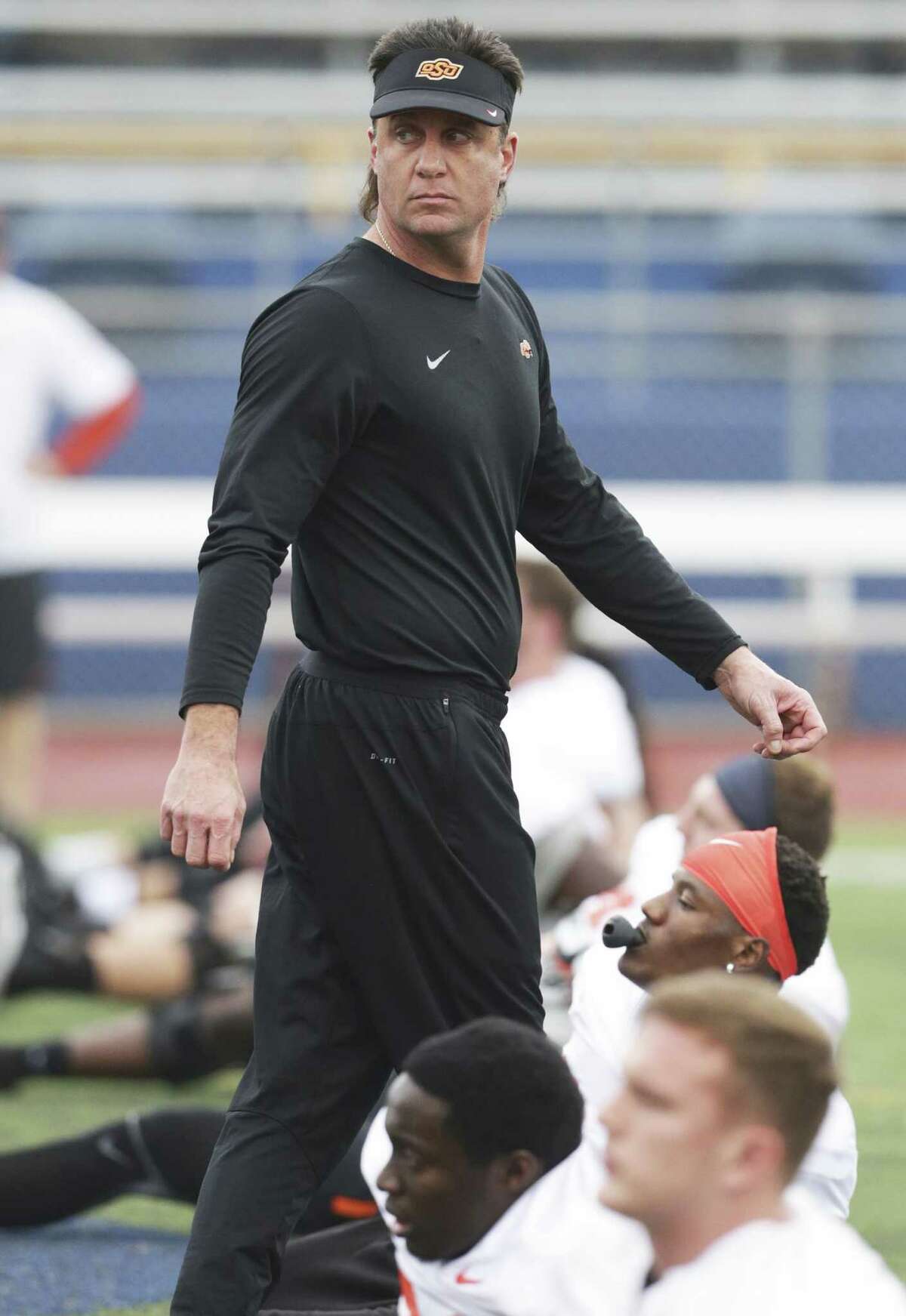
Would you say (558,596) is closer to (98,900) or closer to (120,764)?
(98,900)

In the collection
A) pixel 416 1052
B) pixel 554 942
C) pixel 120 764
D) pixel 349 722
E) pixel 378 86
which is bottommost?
pixel 120 764

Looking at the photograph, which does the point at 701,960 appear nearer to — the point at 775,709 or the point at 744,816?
the point at 775,709

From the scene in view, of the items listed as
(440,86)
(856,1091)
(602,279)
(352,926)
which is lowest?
(856,1091)

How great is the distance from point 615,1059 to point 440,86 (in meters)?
1.51

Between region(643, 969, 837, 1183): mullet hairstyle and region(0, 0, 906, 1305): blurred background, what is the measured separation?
25.3 feet

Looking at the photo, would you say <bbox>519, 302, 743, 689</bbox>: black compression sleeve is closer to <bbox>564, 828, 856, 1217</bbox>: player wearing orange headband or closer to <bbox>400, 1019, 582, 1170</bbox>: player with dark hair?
<bbox>564, 828, 856, 1217</bbox>: player wearing orange headband

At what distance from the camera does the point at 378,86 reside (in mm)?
3047

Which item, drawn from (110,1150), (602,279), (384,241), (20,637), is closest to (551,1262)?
(384,241)

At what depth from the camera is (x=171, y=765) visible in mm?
13180

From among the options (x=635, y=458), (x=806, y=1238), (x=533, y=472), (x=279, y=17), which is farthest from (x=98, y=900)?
(x=279, y=17)

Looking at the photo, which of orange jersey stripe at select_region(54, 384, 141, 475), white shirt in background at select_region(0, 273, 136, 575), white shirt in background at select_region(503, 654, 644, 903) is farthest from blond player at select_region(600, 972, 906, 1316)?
orange jersey stripe at select_region(54, 384, 141, 475)

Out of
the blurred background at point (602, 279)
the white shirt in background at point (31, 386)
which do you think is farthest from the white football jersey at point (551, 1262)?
the blurred background at point (602, 279)

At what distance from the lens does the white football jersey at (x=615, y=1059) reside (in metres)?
3.15

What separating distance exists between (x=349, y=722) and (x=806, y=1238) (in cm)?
108
